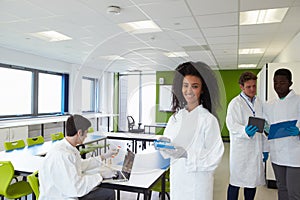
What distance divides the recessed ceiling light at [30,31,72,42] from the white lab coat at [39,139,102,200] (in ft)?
10.3

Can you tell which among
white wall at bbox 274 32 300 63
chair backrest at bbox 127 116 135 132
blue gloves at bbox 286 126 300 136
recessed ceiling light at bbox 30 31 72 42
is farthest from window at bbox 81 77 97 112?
white wall at bbox 274 32 300 63

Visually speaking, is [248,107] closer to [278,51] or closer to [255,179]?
[255,179]

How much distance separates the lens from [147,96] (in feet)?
3.42

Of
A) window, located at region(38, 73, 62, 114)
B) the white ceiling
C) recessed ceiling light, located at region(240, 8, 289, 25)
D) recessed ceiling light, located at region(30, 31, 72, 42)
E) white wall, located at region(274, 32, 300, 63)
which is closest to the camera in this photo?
the white ceiling

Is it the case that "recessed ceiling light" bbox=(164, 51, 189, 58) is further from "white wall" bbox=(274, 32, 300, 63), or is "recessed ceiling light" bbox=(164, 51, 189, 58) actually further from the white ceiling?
"white wall" bbox=(274, 32, 300, 63)

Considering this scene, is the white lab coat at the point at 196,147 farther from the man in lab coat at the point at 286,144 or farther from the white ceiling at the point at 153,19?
the man in lab coat at the point at 286,144

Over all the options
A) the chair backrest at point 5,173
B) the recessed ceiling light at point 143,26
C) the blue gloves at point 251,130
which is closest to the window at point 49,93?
the recessed ceiling light at point 143,26

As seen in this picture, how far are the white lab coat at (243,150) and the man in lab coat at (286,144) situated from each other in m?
0.15

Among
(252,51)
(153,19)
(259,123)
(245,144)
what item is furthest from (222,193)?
(252,51)

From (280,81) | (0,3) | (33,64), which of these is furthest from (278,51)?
(33,64)

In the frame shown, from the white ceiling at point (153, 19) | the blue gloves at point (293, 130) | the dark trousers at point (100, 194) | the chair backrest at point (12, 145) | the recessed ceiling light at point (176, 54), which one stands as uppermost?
the white ceiling at point (153, 19)

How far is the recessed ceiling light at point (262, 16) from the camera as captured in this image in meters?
3.01

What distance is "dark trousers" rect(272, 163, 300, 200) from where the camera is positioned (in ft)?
6.37

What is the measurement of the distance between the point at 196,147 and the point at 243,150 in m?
1.19
